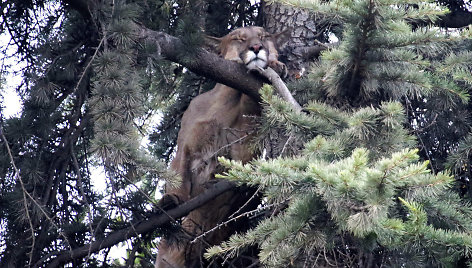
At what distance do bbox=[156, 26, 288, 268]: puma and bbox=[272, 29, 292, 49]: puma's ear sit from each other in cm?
1

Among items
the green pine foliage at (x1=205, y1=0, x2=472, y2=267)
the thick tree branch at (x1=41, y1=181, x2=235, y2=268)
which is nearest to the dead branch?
the green pine foliage at (x1=205, y1=0, x2=472, y2=267)

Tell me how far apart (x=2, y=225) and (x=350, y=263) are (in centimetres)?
253

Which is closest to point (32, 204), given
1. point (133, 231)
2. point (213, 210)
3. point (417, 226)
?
point (133, 231)

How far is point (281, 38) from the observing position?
21.4 feet

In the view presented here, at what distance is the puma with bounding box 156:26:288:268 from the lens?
6074 mm

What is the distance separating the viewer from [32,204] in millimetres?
4902

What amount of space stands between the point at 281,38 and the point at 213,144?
3.94 feet

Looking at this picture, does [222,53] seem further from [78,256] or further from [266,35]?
[78,256]

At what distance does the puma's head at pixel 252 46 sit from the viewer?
578 cm

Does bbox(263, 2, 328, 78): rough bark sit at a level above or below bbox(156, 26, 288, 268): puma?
above

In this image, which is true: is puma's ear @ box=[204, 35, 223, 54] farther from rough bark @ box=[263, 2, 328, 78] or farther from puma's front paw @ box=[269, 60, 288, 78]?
puma's front paw @ box=[269, 60, 288, 78]

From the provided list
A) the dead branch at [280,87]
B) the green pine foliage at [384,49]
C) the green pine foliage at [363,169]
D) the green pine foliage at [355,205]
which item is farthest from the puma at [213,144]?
the green pine foliage at [355,205]

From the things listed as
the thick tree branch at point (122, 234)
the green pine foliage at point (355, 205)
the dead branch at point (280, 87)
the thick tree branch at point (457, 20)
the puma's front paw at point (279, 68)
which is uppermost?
the thick tree branch at point (457, 20)

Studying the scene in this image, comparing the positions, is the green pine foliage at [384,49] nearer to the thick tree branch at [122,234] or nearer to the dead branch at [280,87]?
the dead branch at [280,87]
